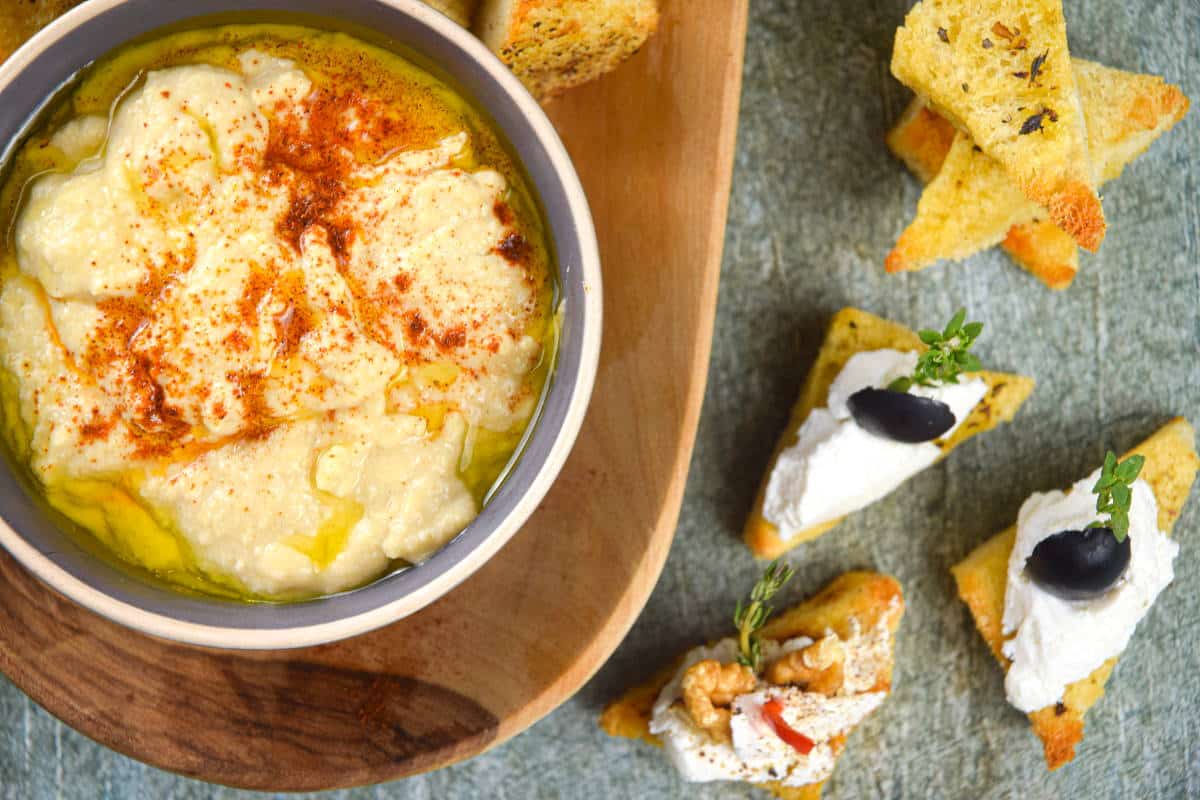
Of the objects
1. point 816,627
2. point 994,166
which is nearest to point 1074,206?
point 994,166

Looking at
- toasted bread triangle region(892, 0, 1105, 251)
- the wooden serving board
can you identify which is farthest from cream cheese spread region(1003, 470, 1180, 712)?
the wooden serving board

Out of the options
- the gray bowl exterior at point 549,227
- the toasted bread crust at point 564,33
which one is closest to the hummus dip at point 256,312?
the gray bowl exterior at point 549,227

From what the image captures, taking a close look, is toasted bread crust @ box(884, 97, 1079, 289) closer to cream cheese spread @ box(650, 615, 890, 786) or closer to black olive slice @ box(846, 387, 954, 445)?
black olive slice @ box(846, 387, 954, 445)

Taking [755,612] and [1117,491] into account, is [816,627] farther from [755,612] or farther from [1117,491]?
[1117,491]

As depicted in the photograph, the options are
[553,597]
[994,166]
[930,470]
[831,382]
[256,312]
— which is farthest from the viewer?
[930,470]

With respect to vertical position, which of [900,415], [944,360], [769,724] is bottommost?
[769,724]

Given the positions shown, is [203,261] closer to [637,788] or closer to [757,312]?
[757,312]
